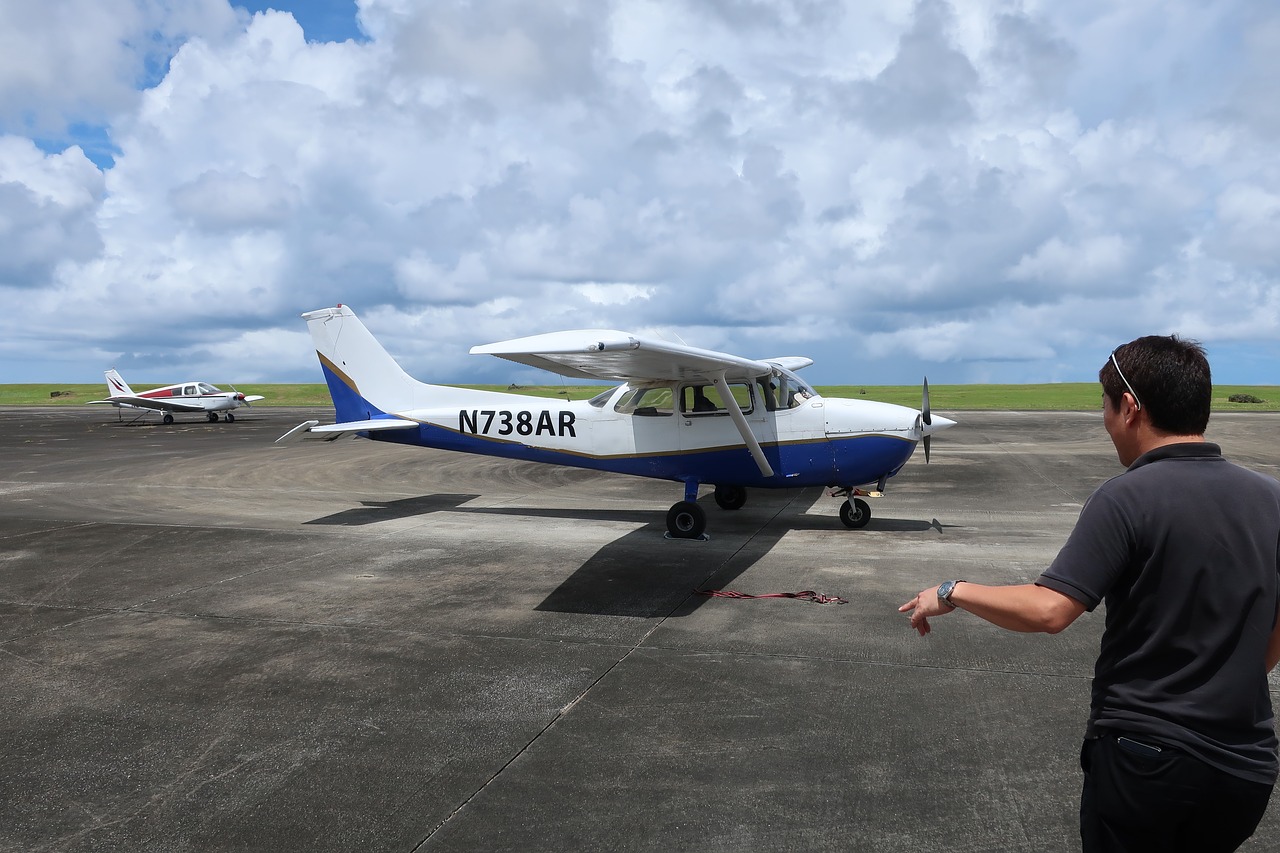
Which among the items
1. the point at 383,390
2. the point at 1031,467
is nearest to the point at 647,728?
the point at 383,390

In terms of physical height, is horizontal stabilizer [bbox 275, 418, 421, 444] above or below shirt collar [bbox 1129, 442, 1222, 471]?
below

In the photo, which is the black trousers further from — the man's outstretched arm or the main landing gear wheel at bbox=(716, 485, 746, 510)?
the main landing gear wheel at bbox=(716, 485, 746, 510)

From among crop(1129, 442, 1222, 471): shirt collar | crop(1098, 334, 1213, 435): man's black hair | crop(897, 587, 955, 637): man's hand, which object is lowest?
crop(897, 587, 955, 637): man's hand

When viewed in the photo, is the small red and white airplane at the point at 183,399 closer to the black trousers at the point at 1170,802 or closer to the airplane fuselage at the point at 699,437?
the airplane fuselage at the point at 699,437

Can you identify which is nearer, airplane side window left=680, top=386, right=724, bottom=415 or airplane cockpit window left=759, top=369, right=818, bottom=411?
airplane cockpit window left=759, top=369, right=818, bottom=411

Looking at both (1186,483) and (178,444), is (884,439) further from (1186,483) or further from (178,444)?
(178,444)

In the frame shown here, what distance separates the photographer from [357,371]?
49.3ft

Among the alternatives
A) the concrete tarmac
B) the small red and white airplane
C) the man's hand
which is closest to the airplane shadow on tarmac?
the concrete tarmac

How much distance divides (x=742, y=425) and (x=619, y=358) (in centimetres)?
230

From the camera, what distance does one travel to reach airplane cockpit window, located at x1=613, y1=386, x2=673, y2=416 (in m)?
12.6

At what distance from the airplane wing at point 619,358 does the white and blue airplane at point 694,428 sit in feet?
0.10

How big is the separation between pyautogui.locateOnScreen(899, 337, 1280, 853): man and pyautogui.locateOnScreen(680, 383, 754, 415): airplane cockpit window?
33.1ft

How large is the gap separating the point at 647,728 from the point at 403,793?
1539mm

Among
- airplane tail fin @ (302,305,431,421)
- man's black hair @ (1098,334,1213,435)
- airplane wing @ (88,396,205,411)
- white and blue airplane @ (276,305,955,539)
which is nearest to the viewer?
man's black hair @ (1098,334,1213,435)
